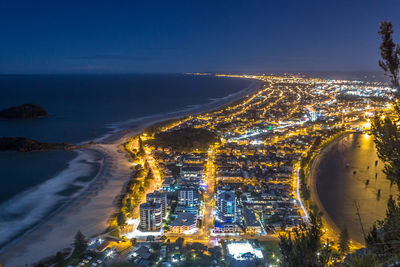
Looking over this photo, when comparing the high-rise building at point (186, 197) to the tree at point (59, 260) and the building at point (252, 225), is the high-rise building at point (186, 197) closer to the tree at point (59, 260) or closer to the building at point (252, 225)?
the building at point (252, 225)

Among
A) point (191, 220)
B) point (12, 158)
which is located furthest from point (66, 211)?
point (12, 158)

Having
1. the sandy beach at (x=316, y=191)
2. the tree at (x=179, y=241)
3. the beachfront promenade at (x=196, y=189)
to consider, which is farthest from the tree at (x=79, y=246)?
the sandy beach at (x=316, y=191)

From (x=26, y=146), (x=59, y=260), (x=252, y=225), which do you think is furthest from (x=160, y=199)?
(x=26, y=146)

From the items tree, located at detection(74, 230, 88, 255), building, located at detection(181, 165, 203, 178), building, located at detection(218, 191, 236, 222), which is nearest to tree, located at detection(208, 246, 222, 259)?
building, located at detection(218, 191, 236, 222)

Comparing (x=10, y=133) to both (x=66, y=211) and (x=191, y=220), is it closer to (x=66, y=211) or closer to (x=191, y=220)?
(x=66, y=211)

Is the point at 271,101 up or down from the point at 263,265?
up
